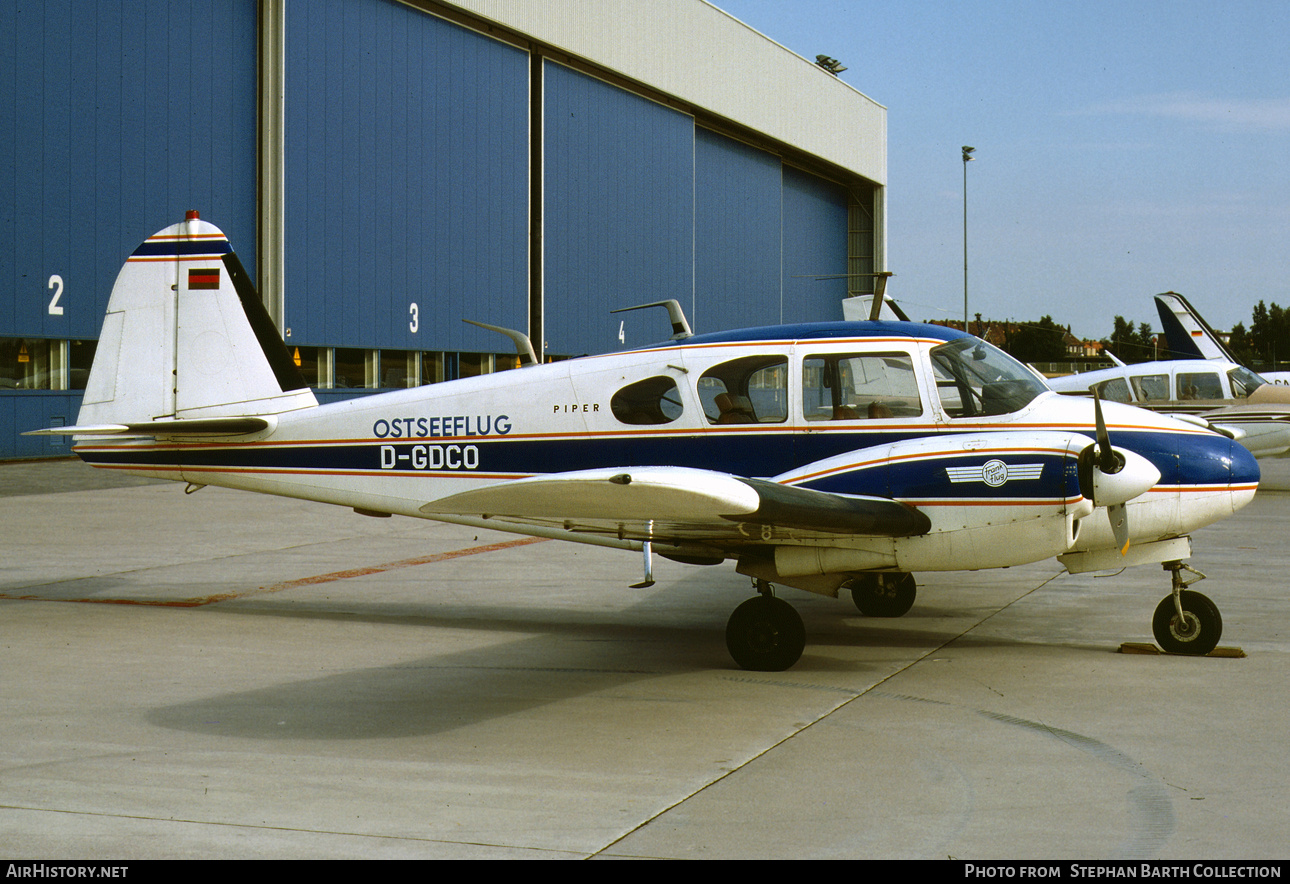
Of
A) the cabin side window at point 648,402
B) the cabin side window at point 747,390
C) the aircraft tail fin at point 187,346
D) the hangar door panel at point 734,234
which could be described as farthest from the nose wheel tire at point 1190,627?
the hangar door panel at point 734,234

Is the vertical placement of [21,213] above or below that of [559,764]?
above

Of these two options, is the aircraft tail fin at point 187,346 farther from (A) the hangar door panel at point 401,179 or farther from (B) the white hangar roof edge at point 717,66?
(B) the white hangar roof edge at point 717,66

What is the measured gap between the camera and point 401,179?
103 ft

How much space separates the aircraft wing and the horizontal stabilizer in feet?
10.9

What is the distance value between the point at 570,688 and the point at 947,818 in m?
2.95

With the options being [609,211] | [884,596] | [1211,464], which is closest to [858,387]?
[884,596]

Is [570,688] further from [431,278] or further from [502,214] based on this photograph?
[502,214]

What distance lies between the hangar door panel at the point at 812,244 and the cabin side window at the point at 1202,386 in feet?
104

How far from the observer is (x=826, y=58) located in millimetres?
75125

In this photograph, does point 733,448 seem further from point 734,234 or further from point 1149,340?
point 1149,340

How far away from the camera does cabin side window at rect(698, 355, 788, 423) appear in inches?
331

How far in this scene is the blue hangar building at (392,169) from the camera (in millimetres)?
23969


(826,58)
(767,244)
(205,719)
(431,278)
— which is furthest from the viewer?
(826,58)
